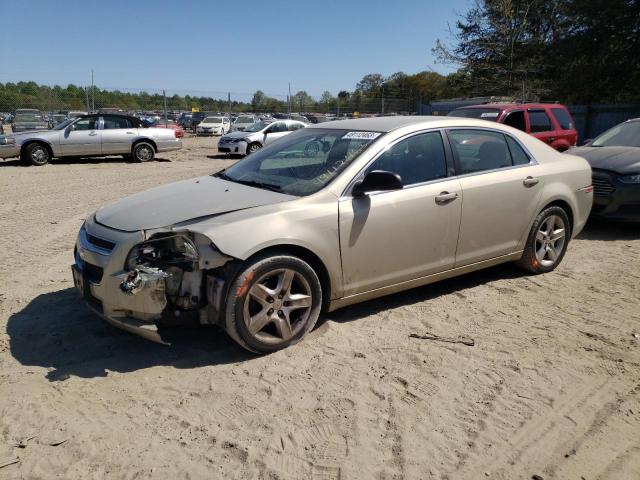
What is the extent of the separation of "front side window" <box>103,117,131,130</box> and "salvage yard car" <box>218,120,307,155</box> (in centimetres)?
357

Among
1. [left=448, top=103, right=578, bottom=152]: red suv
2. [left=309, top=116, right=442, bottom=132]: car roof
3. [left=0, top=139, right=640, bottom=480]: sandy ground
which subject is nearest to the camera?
[left=0, top=139, right=640, bottom=480]: sandy ground

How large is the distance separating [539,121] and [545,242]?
6.54 meters

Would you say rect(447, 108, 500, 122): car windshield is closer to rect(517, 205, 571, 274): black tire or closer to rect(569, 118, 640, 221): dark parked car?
rect(569, 118, 640, 221): dark parked car

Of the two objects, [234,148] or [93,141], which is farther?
[234,148]

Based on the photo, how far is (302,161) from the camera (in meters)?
4.48

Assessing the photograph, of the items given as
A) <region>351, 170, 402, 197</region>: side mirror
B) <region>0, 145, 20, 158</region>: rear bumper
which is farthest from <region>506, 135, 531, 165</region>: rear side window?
<region>0, 145, 20, 158</region>: rear bumper

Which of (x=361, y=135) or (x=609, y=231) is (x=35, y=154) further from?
(x=609, y=231)

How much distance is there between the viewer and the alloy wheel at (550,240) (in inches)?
207

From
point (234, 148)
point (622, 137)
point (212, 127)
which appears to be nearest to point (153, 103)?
point (212, 127)

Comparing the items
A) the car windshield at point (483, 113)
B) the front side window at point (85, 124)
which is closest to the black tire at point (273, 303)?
the car windshield at point (483, 113)

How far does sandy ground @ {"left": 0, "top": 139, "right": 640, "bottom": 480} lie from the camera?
265cm

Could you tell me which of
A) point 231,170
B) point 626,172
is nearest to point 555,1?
point 626,172

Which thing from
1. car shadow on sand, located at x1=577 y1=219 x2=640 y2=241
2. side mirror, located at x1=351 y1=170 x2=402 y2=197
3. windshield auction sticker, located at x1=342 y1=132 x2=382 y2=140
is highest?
windshield auction sticker, located at x1=342 y1=132 x2=382 y2=140

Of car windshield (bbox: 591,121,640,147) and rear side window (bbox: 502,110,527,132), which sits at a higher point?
rear side window (bbox: 502,110,527,132)
